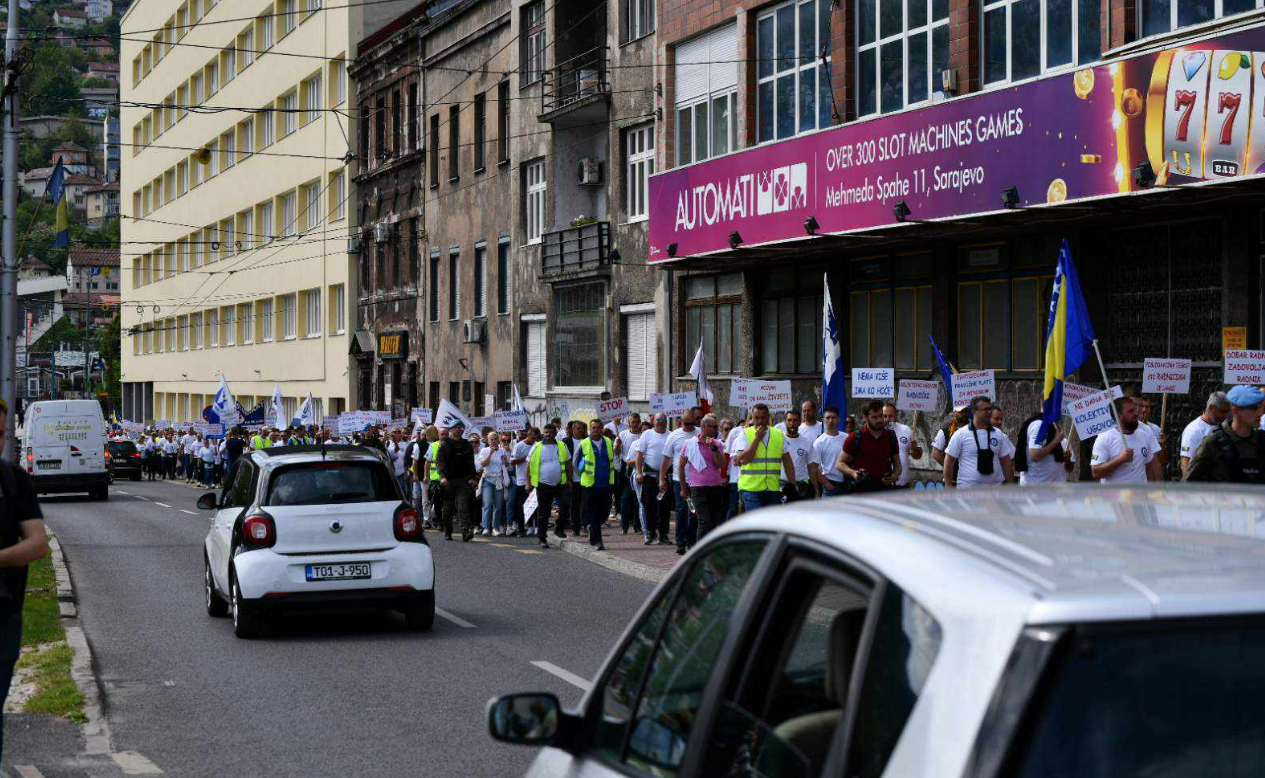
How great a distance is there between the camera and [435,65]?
47.2 m

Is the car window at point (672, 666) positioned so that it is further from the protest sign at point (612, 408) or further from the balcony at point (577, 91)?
the balcony at point (577, 91)

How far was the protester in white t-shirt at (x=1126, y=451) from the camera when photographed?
45.6 feet

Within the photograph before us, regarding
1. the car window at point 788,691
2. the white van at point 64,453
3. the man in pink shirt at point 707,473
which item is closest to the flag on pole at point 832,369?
the man in pink shirt at point 707,473

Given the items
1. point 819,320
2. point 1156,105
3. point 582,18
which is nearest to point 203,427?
point 582,18

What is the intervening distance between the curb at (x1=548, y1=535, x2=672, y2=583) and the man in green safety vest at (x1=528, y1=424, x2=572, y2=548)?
1.34ft

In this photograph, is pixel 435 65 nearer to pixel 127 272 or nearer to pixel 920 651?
pixel 920 651

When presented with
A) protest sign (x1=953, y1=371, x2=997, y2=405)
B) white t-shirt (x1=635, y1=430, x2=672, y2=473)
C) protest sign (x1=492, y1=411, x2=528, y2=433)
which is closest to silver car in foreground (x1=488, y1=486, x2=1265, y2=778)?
protest sign (x1=953, y1=371, x2=997, y2=405)

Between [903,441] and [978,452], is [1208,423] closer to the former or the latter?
[978,452]

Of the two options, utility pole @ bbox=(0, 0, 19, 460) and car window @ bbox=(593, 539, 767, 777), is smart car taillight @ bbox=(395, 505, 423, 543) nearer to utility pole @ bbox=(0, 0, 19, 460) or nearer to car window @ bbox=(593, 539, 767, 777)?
utility pole @ bbox=(0, 0, 19, 460)

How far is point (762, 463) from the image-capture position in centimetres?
1794

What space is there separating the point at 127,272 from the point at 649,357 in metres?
67.7

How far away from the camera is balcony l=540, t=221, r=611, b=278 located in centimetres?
3459

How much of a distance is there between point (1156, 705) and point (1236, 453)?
974 cm

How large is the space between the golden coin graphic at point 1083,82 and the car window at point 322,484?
946cm
